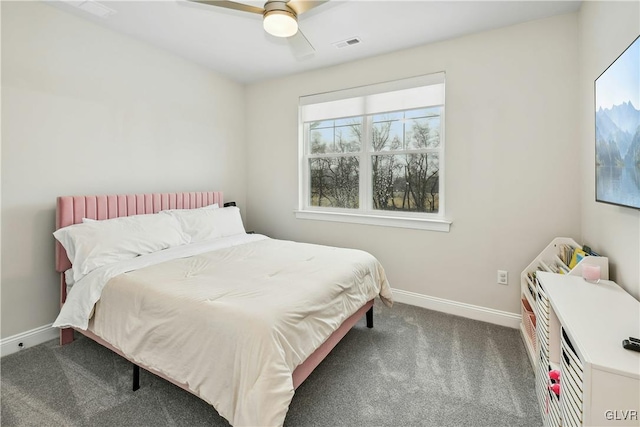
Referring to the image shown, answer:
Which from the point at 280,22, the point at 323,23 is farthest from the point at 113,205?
the point at 323,23

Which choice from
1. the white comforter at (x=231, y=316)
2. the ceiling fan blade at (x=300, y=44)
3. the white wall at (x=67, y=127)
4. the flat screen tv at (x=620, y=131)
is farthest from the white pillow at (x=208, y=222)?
the flat screen tv at (x=620, y=131)

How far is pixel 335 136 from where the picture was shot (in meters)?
3.70

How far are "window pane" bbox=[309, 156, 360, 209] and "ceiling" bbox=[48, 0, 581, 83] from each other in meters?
1.16

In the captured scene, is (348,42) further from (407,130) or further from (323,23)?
(407,130)

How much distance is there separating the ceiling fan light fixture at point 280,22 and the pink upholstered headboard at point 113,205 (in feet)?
6.56

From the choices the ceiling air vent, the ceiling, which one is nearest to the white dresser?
the ceiling

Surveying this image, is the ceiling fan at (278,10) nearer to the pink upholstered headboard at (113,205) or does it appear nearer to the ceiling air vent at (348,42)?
the ceiling air vent at (348,42)

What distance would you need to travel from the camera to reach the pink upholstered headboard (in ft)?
7.66

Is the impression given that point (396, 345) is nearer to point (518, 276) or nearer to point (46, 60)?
point (518, 276)

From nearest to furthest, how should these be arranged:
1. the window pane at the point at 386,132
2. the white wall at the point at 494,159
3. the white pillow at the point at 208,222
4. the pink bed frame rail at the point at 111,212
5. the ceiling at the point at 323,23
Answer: the pink bed frame rail at the point at 111,212, the ceiling at the point at 323,23, the white wall at the point at 494,159, the white pillow at the point at 208,222, the window pane at the point at 386,132

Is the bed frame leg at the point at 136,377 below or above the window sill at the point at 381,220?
below

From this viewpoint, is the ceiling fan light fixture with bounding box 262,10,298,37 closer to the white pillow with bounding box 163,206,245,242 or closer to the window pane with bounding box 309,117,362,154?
the window pane with bounding box 309,117,362,154

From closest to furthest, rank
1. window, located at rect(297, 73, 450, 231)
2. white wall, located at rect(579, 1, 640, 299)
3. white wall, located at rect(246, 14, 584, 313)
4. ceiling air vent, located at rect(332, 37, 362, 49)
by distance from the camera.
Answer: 1. white wall, located at rect(579, 1, 640, 299)
2. white wall, located at rect(246, 14, 584, 313)
3. ceiling air vent, located at rect(332, 37, 362, 49)
4. window, located at rect(297, 73, 450, 231)

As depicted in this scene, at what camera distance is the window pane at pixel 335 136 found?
3.55 metres
